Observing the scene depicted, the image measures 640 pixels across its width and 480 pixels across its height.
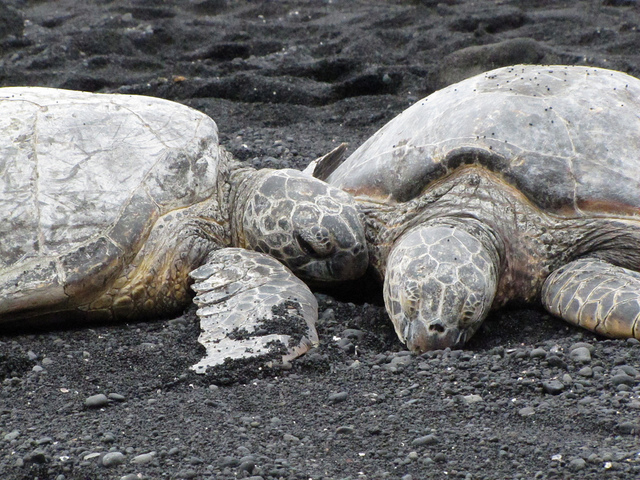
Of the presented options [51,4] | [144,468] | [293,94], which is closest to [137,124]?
[144,468]

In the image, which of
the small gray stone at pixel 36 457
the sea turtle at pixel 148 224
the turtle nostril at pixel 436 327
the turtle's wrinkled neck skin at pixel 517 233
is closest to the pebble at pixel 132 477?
the small gray stone at pixel 36 457

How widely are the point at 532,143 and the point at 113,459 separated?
229 centimetres

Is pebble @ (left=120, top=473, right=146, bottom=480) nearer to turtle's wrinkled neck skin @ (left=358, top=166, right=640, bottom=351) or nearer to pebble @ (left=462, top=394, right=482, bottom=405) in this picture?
pebble @ (left=462, top=394, right=482, bottom=405)

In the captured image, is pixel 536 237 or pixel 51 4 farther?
pixel 51 4

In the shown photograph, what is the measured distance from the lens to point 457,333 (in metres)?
3.20

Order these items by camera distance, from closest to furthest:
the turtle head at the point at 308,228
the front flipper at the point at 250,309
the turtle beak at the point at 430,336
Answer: the front flipper at the point at 250,309
the turtle beak at the point at 430,336
the turtle head at the point at 308,228

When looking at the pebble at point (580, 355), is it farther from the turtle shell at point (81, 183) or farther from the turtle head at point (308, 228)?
the turtle shell at point (81, 183)

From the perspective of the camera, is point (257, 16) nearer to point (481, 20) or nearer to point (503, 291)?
point (481, 20)

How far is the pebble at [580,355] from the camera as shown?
2.81m

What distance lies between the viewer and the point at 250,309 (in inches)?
131

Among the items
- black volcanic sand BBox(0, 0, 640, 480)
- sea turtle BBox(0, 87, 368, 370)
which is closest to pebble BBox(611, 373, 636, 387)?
black volcanic sand BBox(0, 0, 640, 480)

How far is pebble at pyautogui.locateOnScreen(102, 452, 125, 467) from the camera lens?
224 cm

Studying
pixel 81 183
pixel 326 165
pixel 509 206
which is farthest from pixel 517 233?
pixel 81 183

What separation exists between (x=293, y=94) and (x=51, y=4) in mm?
4080
